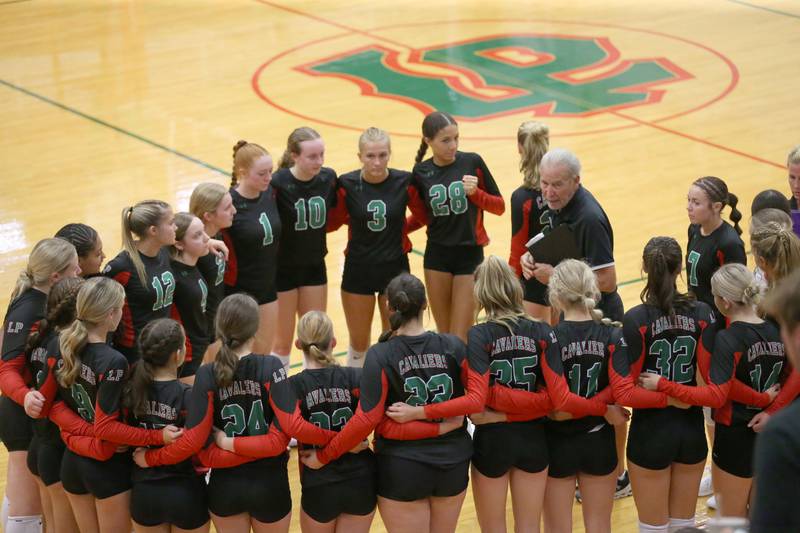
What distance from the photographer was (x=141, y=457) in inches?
219

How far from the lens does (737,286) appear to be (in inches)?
221

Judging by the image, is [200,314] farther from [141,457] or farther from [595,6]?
[595,6]

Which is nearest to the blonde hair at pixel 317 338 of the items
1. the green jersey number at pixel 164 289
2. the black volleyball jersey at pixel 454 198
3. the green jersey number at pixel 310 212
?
the green jersey number at pixel 164 289

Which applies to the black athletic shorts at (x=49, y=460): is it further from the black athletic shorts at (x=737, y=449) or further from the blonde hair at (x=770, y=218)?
the blonde hair at (x=770, y=218)

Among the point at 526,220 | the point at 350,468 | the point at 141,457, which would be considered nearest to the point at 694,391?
the point at 350,468

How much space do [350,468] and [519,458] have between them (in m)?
0.82

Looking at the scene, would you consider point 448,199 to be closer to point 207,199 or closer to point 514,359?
point 207,199

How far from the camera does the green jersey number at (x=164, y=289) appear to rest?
6.47 m

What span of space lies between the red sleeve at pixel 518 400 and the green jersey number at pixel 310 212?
2.56 meters

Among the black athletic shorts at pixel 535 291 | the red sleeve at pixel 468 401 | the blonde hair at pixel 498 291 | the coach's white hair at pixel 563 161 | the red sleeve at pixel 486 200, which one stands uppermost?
the coach's white hair at pixel 563 161

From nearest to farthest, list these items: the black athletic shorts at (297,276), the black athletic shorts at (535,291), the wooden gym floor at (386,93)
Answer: the black athletic shorts at (535,291), the black athletic shorts at (297,276), the wooden gym floor at (386,93)

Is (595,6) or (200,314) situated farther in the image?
(595,6)

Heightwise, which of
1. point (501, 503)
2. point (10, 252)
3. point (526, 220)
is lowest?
point (10, 252)

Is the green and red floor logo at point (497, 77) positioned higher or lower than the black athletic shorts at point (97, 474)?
lower
